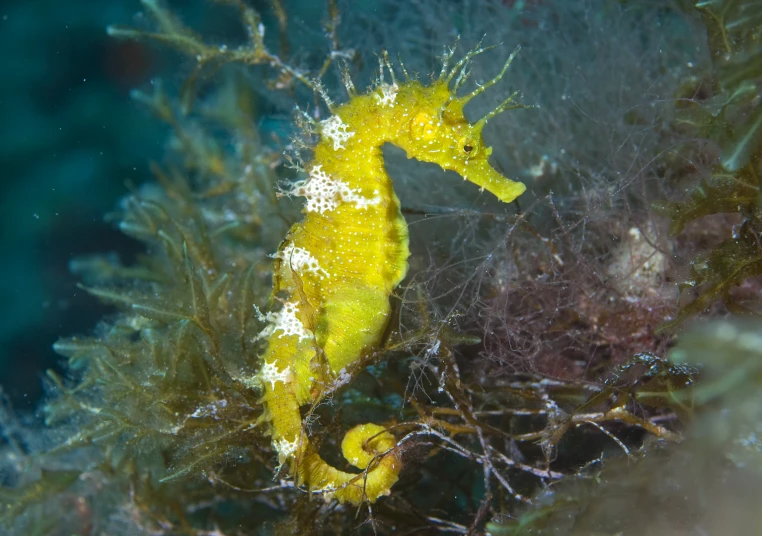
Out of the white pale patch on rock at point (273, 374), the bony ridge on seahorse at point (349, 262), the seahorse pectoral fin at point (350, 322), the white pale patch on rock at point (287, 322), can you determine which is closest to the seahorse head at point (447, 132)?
the bony ridge on seahorse at point (349, 262)

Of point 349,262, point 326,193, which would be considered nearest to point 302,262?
point 349,262

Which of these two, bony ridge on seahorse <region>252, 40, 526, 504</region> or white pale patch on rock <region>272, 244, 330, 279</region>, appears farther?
white pale patch on rock <region>272, 244, 330, 279</region>

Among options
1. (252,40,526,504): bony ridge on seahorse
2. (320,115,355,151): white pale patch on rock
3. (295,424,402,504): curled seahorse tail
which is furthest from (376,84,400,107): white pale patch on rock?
(295,424,402,504): curled seahorse tail

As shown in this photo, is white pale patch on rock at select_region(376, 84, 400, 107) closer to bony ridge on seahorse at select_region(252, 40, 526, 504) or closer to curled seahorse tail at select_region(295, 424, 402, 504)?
bony ridge on seahorse at select_region(252, 40, 526, 504)

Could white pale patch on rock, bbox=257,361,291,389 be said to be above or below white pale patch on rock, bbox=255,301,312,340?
below

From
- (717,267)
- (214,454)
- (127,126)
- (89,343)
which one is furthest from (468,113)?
(127,126)

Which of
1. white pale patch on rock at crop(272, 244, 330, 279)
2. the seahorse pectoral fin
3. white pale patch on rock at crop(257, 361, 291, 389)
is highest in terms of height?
white pale patch on rock at crop(272, 244, 330, 279)
